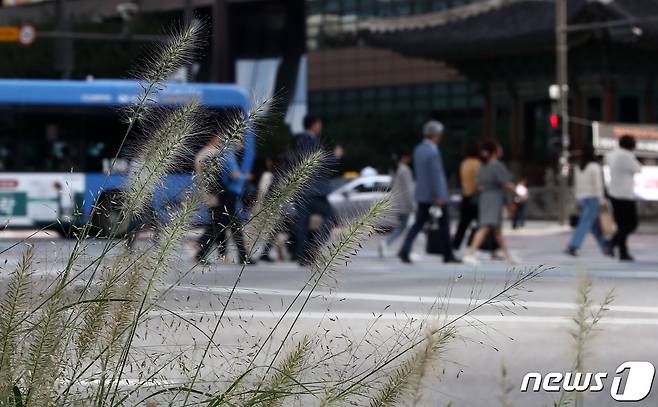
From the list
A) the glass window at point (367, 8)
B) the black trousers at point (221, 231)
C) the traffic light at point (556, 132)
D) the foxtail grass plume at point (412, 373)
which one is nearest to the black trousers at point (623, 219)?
the black trousers at point (221, 231)

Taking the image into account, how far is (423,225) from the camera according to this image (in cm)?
1627

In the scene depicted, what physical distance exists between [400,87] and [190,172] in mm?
53978

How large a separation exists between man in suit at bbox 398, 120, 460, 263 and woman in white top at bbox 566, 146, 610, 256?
282 cm

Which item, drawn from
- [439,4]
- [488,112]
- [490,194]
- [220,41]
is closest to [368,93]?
[439,4]

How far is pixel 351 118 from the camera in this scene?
5684cm

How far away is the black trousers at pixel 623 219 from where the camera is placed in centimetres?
1700

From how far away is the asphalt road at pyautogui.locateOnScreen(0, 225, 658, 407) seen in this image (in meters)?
3.77

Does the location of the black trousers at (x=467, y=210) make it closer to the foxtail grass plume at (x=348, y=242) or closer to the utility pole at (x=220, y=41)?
the foxtail grass plume at (x=348, y=242)

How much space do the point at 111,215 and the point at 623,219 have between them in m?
14.0

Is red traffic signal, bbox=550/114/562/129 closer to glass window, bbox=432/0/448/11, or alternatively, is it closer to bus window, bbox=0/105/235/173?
bus window, bbox=0/105/235/173

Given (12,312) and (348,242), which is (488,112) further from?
(12,312)

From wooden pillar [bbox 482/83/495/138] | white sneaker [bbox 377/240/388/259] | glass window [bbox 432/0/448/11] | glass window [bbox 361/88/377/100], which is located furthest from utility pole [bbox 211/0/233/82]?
white sneaker [bbox 377/240/388/259]

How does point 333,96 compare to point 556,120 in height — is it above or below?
below

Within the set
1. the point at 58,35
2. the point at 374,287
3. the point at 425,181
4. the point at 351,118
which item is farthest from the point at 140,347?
the point at 351,118
